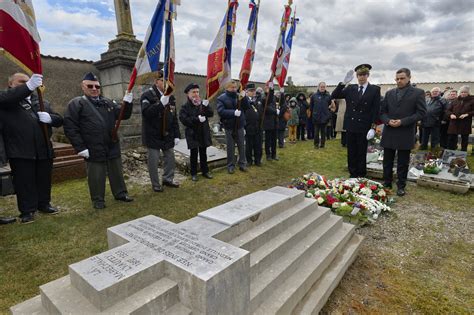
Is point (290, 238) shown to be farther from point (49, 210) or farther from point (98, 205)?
point (49, 210)

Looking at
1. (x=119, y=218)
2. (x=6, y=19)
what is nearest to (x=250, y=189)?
(x=119, y=218)

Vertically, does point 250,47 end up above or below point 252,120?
above

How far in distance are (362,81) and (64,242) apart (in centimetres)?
551

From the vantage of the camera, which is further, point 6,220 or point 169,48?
point 169,48

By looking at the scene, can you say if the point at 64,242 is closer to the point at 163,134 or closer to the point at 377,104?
the point at 163,134

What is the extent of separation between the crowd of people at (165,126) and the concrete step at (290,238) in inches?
105

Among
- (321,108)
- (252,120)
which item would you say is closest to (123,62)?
(252,120)

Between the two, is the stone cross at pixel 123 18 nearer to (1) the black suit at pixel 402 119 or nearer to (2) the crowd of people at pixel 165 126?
(2) the crowd of people at pixel 165 126

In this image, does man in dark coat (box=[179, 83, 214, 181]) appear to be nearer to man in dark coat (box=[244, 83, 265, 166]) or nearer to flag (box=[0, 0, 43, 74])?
man in dark coat (box=[244, 83, 265, 166])

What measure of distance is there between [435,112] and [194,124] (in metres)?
7.19

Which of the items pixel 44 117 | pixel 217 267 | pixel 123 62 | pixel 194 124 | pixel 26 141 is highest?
pixel 123 62

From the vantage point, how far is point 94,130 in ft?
13.2

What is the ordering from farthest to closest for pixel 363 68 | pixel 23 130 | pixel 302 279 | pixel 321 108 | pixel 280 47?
pixel 321 108 → pixel 280 47 → pixel 363 68 → pixel 23 130 → pixel 302 279

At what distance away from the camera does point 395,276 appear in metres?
2.69
